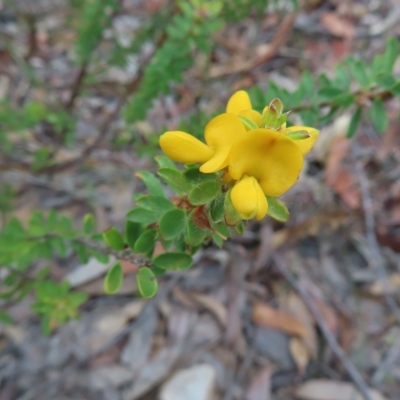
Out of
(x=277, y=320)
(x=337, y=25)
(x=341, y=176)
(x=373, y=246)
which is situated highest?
(x=337, y=25)

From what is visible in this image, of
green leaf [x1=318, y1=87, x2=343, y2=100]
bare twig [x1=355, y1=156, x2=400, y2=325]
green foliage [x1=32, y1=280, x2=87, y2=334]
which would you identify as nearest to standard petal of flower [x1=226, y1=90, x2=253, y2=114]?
green leaf [x1=318, y1=87, x2=343, y2=100]

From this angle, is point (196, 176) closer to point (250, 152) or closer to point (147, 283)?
point (250, 152)

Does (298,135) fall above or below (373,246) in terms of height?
above

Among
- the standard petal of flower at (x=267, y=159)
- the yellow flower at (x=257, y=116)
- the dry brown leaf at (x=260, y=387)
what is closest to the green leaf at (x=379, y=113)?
the yellow flower at (x=257, y=116)

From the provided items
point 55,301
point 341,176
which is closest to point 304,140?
point 55,301

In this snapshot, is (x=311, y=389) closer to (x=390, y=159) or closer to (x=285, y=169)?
(x=390, y=159)

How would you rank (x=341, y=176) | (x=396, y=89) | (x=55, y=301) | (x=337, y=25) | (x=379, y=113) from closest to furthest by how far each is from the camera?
(x=396, y=89) < (x=379, y=113) < (x=55, y=301) < (x=341, y=176) < (x=337, y=25)
